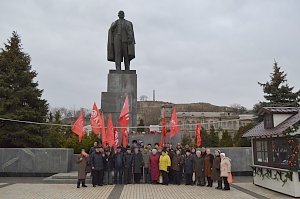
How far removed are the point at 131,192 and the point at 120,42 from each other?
435 inches

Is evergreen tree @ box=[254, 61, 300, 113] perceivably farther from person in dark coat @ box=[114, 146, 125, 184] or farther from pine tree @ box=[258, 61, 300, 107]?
person in dark coat @ box=[114, 146, 125, 184]

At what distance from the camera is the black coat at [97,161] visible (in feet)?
44.8

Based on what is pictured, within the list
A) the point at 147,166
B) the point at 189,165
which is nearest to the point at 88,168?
the point at 147,166

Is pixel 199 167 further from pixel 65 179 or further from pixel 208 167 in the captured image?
pixel 65 179

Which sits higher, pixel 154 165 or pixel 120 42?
pixel 120 42

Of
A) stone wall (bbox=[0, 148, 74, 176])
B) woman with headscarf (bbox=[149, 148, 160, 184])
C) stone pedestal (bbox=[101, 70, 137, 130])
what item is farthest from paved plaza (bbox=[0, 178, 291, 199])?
stone pedestal (bbox=[101, 70, 137, 130])

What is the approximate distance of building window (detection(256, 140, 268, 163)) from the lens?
12789mm

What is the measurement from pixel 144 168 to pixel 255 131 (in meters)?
4.95

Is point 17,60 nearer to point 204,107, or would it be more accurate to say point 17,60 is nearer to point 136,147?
point 136,147

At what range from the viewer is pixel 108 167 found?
14.3 meters

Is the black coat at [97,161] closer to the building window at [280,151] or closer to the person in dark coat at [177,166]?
the person in dark coat at [177,166]

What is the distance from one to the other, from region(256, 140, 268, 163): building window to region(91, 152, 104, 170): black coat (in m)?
6.28

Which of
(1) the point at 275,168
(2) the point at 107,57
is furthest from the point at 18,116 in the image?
(1) the point at 275,168

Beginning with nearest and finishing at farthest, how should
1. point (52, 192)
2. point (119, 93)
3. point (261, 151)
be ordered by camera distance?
point (52, 192), point (261, 151), point (119, 93)
